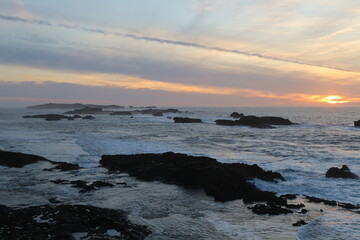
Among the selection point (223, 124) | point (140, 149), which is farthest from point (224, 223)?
point (223, 124)

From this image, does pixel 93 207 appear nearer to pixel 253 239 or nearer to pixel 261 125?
pixel 253 239

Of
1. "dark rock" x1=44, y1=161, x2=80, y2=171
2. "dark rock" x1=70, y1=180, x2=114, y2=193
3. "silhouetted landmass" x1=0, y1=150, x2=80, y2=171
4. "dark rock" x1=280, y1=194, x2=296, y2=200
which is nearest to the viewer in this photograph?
"dark rock" x1=280, y1=194, x2=296, y2=200

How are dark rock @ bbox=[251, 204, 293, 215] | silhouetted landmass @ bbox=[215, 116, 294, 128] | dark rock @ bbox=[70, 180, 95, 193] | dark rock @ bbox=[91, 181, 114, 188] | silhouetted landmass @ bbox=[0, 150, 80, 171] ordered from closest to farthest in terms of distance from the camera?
dark rock @ bbox=[251, 204, 293, 215] < dark rock @ bbox=[70, 180, 95, 193] < dark rock @ bbox=[91, 181, 114, 188] < silhouetted landmass @ bbox=[0, 150, 80, 171] < silhouetted landmass @ bbox=[215, 116, 294, 128]

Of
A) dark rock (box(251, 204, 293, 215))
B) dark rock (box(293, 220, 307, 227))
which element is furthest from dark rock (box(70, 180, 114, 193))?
dark rock (box(293, 220, 307, 227))

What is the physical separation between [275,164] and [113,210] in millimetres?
13536

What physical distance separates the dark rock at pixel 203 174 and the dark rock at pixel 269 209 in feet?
2.35

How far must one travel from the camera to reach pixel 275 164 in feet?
69.7

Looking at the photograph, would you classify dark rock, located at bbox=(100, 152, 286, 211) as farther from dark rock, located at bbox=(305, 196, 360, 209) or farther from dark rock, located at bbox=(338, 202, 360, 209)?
dark rock, located at bbox=(338, 202, 360, 209)

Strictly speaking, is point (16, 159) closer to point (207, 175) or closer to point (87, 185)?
point (87, 185)

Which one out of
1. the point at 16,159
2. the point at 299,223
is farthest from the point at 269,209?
the point at 16,159

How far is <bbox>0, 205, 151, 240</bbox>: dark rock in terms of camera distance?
864cm

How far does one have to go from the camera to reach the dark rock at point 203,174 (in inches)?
533

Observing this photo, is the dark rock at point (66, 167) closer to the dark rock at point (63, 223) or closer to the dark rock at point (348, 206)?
the dark rock at point (63, 223)

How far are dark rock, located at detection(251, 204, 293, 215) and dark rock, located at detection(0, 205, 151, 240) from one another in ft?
14.4
